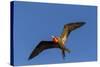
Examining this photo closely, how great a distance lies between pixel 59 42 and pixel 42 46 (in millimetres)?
162

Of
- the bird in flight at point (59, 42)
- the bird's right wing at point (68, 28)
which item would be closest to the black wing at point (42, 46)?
the bird in flight at point (59, 42)

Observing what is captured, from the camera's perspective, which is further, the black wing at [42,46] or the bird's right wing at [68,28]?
the bird's right wing at [68,28]

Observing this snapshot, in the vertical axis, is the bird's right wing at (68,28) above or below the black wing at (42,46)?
above

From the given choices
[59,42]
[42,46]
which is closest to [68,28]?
[59,42]

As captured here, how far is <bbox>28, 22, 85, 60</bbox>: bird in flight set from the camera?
1804mm

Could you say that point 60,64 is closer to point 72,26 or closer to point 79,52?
point 79,52

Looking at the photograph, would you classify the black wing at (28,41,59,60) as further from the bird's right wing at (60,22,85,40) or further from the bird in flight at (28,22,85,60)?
the bird's right wing at (60,22,85,40)

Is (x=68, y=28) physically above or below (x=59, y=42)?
above

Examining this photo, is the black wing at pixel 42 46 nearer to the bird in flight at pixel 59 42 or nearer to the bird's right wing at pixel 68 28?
the bird in flight at pixel 59 42

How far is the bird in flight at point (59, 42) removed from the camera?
5.92ft

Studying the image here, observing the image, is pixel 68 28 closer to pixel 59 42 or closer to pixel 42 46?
pixel 59 42

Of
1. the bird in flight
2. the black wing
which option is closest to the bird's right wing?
the bird in flight

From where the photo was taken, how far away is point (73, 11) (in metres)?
1.95

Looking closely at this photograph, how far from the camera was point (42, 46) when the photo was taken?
5.98ft
